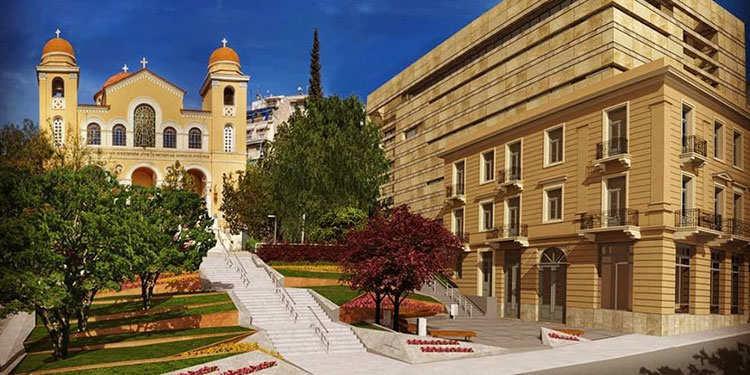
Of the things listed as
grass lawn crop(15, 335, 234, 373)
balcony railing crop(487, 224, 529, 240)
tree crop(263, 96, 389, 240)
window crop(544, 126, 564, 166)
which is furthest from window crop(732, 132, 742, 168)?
tree crop(263, 96, 389, 240)

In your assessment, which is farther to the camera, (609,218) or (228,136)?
(228,136)

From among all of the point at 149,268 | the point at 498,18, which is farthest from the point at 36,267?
the point at 498,18

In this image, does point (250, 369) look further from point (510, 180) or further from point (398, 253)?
point (510, 180)

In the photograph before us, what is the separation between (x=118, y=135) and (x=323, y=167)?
1458 cm

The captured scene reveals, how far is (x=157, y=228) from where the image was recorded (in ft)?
88.6

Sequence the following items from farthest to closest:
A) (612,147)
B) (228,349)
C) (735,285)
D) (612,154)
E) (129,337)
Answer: (612,147) → (612,154) → (129,337) → (228,349) → (735,285)

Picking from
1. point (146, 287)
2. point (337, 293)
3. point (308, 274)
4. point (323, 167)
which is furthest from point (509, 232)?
point (146, 287)

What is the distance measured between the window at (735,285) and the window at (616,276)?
13870mm

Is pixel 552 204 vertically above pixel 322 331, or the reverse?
pixel 552 204

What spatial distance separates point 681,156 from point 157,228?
18.9 m

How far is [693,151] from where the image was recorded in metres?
18.8

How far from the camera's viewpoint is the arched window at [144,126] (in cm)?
3959


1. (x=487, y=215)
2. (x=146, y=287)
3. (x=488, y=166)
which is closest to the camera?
(x=146, y=287)

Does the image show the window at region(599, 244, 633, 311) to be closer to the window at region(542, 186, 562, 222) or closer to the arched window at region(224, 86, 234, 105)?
the window at region(542, 186, 562, 222)
